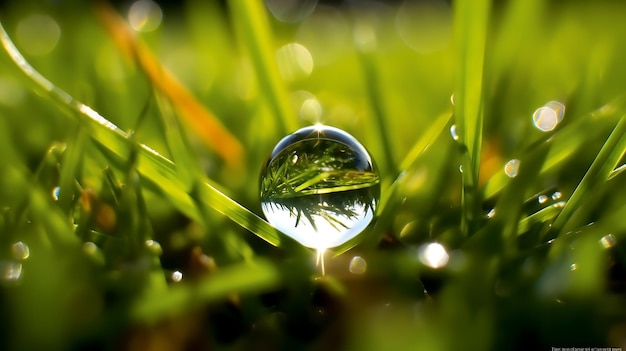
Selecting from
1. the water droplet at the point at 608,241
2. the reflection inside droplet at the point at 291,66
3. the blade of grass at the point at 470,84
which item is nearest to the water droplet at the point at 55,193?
the blade of grass at the point at 470,84

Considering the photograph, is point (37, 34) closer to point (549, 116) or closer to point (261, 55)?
point (261, 55)

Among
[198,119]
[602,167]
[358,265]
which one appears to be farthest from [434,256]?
[198,119]

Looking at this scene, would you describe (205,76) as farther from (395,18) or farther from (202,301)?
(395,18)

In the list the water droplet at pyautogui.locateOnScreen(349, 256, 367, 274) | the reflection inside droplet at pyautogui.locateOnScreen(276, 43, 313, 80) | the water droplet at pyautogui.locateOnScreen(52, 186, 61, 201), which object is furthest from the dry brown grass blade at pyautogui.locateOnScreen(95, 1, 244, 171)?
the reflection inside droplet at pyautogui.locateOnScreen(276, 43, 313, 80)

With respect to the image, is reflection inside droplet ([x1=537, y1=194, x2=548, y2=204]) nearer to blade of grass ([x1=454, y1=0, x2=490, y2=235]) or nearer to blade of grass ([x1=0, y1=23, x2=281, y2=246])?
blade of grass ([x1=454, y1=0, x2=490, y2=235])

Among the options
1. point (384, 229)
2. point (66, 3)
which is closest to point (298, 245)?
point (384, 229)

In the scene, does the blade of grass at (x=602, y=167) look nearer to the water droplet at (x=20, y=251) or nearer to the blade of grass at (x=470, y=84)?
the blade of grass at (x=470, y=84)
